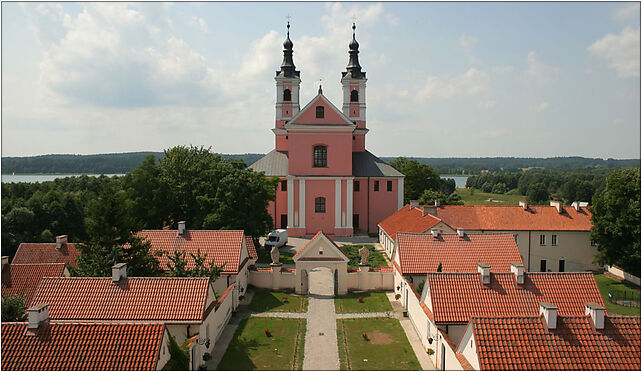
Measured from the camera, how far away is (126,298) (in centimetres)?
1720

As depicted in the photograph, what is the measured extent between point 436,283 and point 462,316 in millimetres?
1488

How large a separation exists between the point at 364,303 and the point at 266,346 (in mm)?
6722

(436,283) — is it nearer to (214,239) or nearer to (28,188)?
(214,239)

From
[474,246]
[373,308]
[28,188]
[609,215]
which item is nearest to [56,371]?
[373,308]

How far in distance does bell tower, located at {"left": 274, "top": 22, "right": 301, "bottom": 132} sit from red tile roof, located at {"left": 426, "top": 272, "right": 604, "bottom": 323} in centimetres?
3537

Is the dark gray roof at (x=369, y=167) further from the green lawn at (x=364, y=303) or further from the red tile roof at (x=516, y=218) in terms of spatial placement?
the green lawn at (x=364, y=303)

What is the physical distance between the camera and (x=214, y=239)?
81.3ft

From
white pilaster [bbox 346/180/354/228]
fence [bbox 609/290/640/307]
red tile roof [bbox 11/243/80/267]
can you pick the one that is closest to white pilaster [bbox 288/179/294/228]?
white pilaster [bbox 346/180/354/228]

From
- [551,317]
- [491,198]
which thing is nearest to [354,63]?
[551,317]

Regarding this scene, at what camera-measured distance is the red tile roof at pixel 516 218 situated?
32.9 metres

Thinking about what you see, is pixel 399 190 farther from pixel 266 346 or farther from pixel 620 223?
pixel 266 346

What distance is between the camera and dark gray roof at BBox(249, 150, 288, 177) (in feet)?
148

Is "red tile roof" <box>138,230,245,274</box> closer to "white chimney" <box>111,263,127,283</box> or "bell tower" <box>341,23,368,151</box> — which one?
"white chimney" <box>111,263,127,283</box>

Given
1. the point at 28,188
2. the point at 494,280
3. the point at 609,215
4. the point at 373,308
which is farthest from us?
the point at 28,188
